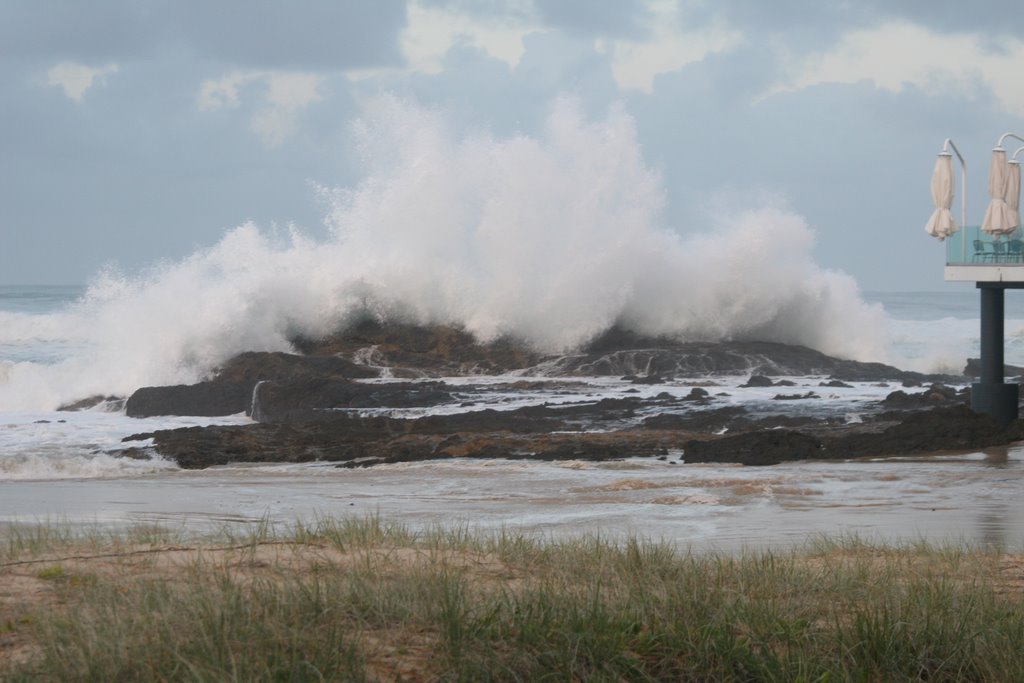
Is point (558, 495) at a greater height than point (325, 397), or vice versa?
point (325, 397)

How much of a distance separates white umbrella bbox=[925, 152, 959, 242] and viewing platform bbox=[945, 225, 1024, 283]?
0.19 metres

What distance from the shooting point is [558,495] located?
11883 mm

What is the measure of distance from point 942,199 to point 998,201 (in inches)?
29.9

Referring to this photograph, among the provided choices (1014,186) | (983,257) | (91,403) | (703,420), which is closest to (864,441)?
(703,420)

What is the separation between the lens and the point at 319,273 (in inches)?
1233

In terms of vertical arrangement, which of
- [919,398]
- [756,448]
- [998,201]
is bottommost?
A: [756,448]

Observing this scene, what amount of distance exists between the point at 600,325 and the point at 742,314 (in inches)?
149

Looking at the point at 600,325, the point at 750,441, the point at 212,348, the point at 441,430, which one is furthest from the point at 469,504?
the point at 600,325

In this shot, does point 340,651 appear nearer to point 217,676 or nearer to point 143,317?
point 217,676

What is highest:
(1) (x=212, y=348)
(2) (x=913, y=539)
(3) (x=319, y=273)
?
(3) (x=319, y=273)

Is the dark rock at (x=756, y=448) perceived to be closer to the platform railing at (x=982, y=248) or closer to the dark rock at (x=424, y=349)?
the platform railing at (x=982, y=248)

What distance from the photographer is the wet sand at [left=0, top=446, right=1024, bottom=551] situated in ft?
30.5

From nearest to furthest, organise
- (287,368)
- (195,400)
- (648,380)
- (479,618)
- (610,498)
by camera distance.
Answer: (479,618) → (610,498) → (195,400) → (287,368) → (648,380)

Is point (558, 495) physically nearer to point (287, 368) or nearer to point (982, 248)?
point (982, 248)
